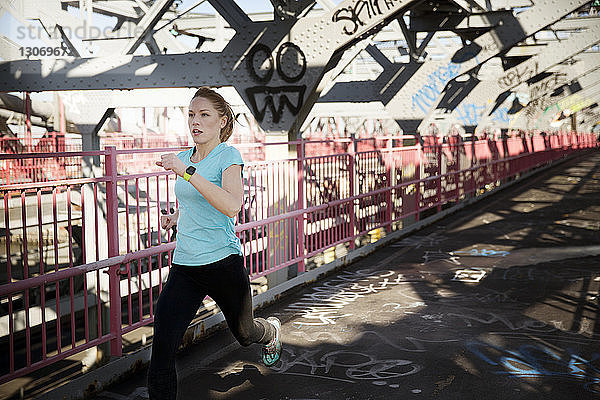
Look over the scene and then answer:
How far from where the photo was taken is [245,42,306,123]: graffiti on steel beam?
8.94 metres

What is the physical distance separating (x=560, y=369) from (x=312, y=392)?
1.85 meters

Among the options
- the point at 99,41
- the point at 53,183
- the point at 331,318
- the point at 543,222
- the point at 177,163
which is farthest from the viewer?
the point at 99,41

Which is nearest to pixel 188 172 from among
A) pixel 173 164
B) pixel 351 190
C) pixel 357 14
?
pixel 173 164

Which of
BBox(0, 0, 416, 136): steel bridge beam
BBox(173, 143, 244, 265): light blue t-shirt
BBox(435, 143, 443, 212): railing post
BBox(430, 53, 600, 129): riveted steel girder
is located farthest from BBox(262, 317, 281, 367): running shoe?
BBox(430, 53, 600, 129): riveted steel girder

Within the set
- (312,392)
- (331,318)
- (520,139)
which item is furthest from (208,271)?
(520,139)

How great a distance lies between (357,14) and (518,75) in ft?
53.3

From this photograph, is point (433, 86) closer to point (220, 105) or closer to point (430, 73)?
point (430, 73)

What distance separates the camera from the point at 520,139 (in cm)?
3066

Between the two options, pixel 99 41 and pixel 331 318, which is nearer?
pixel 331 318

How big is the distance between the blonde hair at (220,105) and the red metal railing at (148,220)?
49.9 inches

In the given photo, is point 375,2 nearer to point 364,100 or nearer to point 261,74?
point 261,74

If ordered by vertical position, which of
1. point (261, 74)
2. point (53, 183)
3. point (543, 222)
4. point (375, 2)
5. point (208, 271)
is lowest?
point (543, 222)

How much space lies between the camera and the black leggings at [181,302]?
3.78 meters

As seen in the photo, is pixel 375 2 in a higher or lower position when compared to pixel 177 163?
higher
